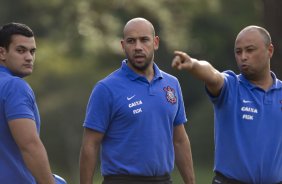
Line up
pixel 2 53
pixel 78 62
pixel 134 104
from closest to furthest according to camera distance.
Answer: pixel 2 53 → pixel 134 104 → pixel 78 62

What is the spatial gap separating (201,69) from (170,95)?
1.03 metres

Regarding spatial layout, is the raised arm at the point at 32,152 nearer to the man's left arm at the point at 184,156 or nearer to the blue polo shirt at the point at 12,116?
the blue polo shirt at the point at 12,116

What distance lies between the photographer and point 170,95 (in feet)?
30.9

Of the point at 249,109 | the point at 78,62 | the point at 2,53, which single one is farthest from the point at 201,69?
the point at 78,62

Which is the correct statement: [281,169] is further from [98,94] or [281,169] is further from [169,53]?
[169,53]

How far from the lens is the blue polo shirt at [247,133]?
9.06 meters

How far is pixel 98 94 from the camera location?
30.2ft

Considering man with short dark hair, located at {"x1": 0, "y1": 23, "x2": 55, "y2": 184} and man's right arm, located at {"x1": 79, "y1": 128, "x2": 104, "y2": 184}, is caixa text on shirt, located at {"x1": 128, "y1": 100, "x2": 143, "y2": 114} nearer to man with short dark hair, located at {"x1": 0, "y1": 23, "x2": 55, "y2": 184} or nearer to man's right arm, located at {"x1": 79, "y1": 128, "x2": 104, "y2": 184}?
man's right arm, located at {"x1": 79, "y1": 128, "x2": 104, "y2": 184}

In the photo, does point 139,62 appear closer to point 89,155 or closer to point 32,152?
point 89,155

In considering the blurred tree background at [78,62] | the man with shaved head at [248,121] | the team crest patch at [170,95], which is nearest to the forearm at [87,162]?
the team crest patch at [170,95]

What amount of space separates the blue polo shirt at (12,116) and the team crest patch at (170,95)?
1393 millimetres

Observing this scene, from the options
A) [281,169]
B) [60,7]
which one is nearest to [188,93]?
[60,7]

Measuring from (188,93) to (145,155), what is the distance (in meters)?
34.3

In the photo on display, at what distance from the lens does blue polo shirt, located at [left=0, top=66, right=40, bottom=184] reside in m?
8.22
